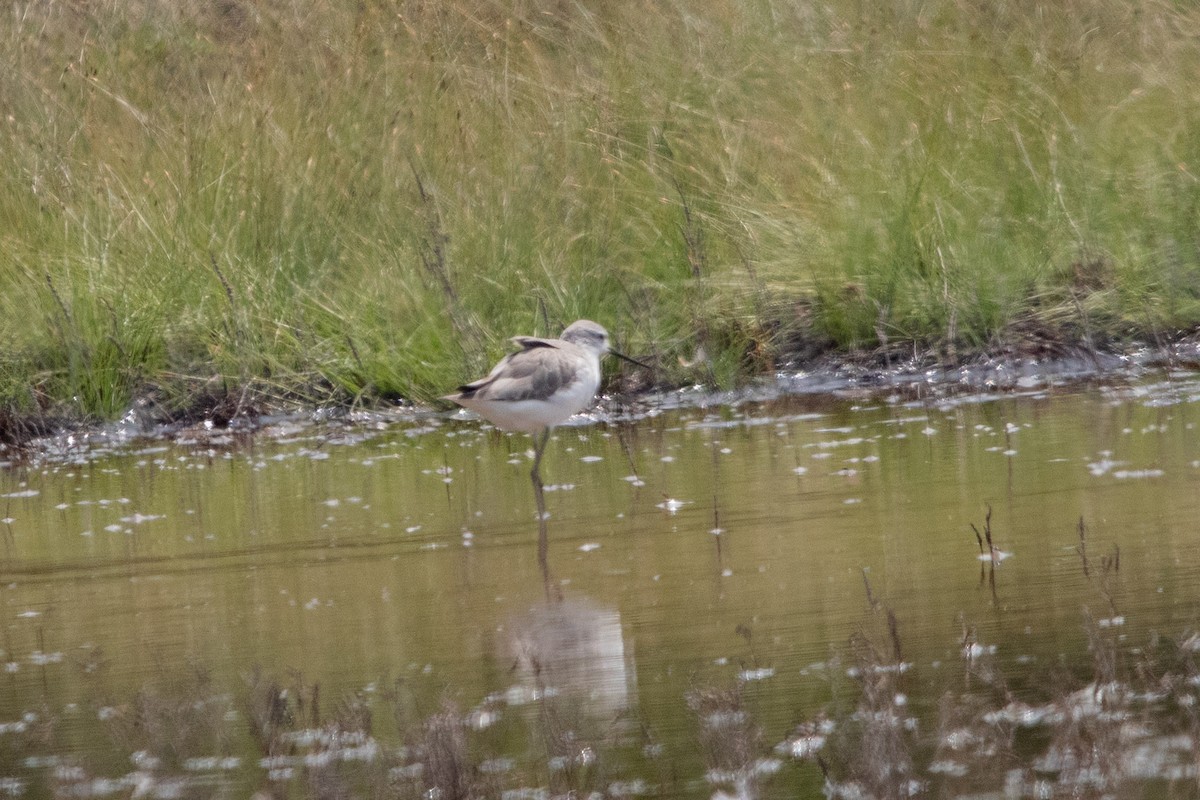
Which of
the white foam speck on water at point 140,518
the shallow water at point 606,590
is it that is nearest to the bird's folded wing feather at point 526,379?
the shallow water at point 606,590

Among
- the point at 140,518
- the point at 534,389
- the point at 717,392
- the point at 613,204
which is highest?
the point at 613,204

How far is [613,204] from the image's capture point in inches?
473

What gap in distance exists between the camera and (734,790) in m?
4.27

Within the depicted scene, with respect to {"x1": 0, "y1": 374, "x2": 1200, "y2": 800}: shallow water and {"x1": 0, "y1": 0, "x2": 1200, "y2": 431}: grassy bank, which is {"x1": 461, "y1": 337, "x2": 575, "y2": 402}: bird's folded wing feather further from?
{"x1": 0, "y1": 0, "x2": 1200, "y2": 431}: grassy bank

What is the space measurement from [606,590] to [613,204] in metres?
5.89

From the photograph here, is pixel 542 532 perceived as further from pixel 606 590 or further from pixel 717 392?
pixel 717 392

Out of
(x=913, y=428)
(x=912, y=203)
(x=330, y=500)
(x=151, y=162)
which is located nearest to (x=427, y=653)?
(x=330, y=500)

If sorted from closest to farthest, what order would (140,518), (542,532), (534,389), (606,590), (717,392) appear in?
(606,590) → (542,532) → (534,389) → (140,518) → (717,392)

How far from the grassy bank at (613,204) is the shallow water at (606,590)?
4.25ft

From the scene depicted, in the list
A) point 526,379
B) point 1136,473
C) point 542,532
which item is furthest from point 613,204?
point 1136,473

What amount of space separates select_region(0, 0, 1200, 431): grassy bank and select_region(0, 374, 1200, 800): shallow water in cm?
130

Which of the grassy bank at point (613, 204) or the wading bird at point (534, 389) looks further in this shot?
the grassy bank at point (613, 204)

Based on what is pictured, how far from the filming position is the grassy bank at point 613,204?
36.9ft

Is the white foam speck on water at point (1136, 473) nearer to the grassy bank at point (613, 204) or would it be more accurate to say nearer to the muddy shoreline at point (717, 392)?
the muddy shoreline at point (717, 392)
